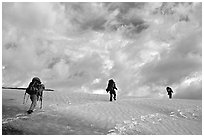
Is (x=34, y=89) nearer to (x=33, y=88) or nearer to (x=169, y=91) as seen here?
(x=33, y=88)

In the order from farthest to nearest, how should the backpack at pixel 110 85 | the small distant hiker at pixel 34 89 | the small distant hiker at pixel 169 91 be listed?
the small distant hiker at pixel 169 91
the backpack at pixel 110 85
the small distant hiker at pixel 34 89

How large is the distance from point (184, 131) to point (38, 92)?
741cm

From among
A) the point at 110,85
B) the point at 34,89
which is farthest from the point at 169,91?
the point at 34,89

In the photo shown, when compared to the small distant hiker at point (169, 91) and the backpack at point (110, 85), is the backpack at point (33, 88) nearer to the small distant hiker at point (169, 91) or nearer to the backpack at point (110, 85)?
the backpack at point (110, 85)

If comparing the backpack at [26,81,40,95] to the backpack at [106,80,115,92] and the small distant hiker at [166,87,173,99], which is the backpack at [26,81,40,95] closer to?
the backpack at [106,80,115,92]

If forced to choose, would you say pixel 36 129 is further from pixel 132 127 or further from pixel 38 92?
pixel 132 127

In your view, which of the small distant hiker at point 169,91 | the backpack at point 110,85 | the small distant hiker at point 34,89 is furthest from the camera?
the small distant hiker at point 169,91

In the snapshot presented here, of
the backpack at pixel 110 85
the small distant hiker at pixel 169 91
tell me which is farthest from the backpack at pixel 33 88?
the small distant hiker at pixel 169 91

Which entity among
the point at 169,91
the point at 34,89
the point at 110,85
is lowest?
the point at 34,89

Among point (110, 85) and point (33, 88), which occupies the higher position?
point (110, 85)

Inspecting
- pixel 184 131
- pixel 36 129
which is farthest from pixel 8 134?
pixel 184 131

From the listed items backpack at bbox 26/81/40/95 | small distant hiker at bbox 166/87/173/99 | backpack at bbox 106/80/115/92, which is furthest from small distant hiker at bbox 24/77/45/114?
small distant hiker at bbox 166/87/173/99

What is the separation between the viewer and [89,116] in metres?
14.4

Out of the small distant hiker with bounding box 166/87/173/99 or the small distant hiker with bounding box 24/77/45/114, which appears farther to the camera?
the small distant hiker with bounding box 166/87/173/99
